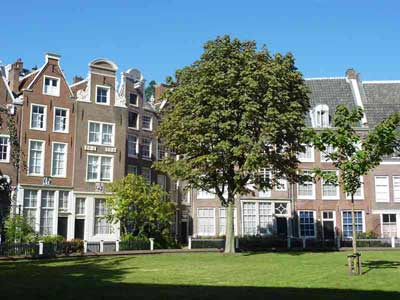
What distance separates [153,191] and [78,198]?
6.36 metres

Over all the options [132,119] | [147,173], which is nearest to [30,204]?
[147,173]

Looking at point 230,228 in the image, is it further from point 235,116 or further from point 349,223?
point 349,223

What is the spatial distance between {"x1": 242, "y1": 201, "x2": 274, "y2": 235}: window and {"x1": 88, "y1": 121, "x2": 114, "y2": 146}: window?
14466 millimetres

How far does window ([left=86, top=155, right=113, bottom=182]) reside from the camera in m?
43.6

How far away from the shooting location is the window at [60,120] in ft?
140

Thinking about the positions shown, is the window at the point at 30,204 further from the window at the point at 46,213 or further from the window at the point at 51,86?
the window at the point at 51,86

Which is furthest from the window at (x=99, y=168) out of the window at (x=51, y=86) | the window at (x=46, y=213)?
the window at (x=51, y=86)

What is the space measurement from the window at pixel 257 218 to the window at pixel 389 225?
10690 mm

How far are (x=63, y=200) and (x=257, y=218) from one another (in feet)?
60.4

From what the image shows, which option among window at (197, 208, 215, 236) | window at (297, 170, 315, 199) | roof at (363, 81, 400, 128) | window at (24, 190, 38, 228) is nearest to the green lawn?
window at (24, 190, 38, 228)

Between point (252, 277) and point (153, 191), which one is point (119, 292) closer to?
point (252, 277)

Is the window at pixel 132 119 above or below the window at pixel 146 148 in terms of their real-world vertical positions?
above

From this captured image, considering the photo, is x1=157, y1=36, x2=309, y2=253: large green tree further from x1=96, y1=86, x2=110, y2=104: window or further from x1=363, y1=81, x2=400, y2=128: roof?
x1=363, y1=81, x2=400, y2=128: roof

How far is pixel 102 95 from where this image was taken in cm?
4506
